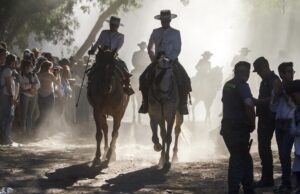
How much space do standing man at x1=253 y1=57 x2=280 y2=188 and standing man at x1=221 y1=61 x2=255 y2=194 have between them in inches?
50.7

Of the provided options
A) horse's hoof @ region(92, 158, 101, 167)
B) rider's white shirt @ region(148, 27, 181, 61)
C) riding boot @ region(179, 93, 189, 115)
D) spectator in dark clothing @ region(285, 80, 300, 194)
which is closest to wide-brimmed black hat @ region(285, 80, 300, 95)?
spectator in dark clothing @ region(285, 80, 300, 194)

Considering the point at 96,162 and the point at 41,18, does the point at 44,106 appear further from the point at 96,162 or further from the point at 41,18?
the point at 41,18

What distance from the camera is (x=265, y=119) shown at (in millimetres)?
11531

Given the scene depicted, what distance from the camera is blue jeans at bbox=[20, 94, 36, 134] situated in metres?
18.2

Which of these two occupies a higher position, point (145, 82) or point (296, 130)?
point (145, 82)

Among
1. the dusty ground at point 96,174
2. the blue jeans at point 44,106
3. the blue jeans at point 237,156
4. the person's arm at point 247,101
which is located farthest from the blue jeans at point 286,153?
the blue jeans at point 44,106

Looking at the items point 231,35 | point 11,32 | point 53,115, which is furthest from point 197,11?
point 53,115

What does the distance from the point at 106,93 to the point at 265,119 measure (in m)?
4.02

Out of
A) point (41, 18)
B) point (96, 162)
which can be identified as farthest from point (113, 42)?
point (41, 18)

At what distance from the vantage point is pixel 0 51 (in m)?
16.4

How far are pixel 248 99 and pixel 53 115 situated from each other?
448 inches

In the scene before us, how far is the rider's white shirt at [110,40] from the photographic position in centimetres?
1510

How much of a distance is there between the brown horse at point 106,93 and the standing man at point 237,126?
4415 millimetres

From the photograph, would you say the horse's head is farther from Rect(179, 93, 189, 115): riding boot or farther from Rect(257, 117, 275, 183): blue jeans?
Rect(257, 117, 275, 183): blue jeans
